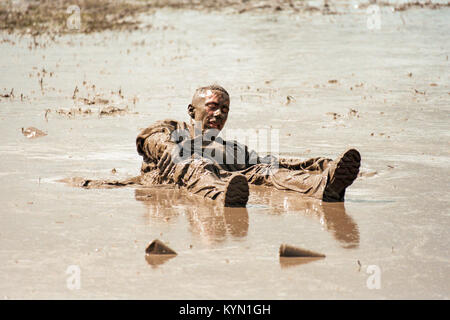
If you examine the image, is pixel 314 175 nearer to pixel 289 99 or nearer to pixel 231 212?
pixel 231 212

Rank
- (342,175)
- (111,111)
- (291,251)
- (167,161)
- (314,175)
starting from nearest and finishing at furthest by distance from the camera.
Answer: (291,251) < (342,175) < (314,175) < (167,161) < (111,111)

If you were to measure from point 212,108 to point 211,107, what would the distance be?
13 mm

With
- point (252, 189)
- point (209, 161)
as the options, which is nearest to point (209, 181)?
point (209, 161)

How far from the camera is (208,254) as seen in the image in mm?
5547

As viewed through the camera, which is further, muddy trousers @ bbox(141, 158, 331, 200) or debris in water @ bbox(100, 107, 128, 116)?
debris in water @ bbox(100, 107, 128, 116)

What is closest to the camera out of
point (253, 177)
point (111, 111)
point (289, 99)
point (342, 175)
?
point (342, 175)

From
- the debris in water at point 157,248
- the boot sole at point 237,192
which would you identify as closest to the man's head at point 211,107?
the boot sole at point 237,192

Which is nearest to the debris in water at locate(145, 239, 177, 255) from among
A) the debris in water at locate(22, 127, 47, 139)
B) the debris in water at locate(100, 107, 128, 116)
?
the debris in water at locate(22, 127, 47, 139)

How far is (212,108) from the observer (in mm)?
7801

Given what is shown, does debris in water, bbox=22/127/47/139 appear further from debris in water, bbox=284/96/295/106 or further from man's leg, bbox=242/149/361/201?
debris in water, bbox=284/96/295/106

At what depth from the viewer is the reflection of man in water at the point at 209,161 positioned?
7.34m

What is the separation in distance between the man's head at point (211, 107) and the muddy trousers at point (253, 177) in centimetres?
39

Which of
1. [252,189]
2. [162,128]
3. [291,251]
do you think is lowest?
[252,189]

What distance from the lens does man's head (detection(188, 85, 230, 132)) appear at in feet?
25.6
